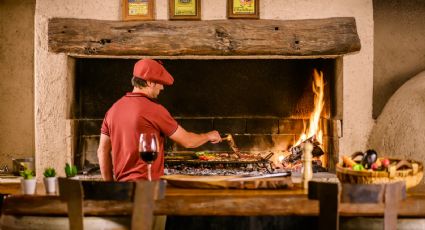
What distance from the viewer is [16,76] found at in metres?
5.46

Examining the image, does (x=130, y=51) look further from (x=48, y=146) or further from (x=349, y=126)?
(x=349, y=126)

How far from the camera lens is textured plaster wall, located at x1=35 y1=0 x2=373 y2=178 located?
202 inches

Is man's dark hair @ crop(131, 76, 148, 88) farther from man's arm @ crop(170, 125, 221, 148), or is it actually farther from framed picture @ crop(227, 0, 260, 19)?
framed picture @ crop(227, 0, 260, 19)

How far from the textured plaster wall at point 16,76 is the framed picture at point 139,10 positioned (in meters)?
1.10

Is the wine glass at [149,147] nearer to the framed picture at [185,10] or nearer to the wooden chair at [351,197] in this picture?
the wooden chair at [351,197]

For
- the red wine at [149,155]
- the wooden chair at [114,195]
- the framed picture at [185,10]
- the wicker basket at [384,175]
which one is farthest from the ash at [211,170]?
the wooden chair at [114,195]

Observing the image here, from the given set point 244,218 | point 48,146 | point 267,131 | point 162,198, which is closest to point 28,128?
point 48,146

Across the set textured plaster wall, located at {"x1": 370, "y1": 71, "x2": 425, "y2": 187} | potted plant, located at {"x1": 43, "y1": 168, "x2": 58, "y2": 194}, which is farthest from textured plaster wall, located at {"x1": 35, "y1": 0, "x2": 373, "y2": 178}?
potted plant, located at {"x1": 43, "y1": 168, "x2": 58, "y2": 194}

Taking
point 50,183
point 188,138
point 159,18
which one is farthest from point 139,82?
point 159,18

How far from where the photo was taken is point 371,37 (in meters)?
5.18

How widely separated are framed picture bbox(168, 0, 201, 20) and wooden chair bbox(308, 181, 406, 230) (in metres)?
2.88

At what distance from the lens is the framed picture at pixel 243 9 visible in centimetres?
510

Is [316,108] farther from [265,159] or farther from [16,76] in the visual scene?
[16,76]

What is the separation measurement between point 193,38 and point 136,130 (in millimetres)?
1584
